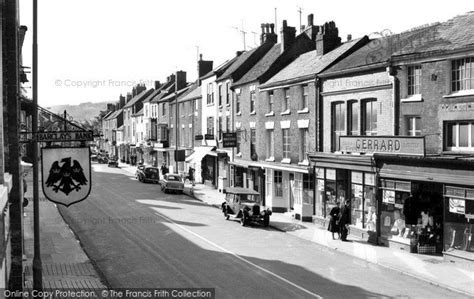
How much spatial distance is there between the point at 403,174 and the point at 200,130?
33057mm

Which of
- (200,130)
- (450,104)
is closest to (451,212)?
(450,104)

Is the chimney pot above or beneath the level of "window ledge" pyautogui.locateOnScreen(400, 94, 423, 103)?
above

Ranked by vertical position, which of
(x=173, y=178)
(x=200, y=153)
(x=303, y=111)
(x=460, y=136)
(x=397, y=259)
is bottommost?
(x=397, y=259)

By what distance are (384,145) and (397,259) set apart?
4816mm

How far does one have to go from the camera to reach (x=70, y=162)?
44.3 feet

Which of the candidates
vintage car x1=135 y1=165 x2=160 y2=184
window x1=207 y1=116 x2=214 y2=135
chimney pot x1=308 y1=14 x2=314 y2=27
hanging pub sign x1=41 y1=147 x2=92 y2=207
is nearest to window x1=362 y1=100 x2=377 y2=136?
chimney pot x1=308 y1=14 x2=314 y2=27

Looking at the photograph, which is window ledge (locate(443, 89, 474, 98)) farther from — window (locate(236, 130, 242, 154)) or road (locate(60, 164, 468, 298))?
window (locate(236, 130, 242, 154))

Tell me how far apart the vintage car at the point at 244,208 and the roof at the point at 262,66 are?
10.0 m

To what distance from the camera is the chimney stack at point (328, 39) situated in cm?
3281

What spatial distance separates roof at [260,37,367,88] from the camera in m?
29.8

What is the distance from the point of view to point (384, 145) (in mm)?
22531

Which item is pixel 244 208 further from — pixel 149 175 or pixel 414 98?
pixel 149 175

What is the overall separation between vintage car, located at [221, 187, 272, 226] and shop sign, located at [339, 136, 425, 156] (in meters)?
5.38

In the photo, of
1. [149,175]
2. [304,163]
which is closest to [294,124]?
[304,163]
